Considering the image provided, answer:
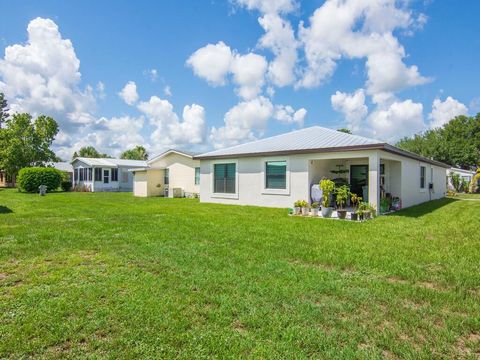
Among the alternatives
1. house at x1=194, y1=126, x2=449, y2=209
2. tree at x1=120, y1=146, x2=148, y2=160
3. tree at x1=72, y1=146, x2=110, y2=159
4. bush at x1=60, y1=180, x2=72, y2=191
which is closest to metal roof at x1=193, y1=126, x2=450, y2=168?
house at x1=194, y1=126, x2=449, y2=209

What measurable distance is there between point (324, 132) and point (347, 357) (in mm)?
14151

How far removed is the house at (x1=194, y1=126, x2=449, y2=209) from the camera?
12.1 m

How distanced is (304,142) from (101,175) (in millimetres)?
23469

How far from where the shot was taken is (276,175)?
14.2 m

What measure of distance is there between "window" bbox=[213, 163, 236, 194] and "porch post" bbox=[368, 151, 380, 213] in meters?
6.96

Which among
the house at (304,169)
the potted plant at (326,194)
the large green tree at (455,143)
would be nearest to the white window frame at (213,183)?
the house at (304,169)

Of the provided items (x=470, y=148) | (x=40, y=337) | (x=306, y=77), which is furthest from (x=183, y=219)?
(x=470, y=148)

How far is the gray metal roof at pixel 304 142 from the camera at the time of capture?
12.3 m

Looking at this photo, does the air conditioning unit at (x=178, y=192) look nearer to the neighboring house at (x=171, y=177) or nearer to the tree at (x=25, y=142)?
the neighboring house at (x=171, y=177)

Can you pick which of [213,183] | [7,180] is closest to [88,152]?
[7,180]

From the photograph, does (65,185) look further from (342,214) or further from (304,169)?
(342,214)

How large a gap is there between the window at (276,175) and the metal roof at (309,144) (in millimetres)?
549

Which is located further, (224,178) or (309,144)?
(224,178)

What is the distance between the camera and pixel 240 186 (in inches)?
615
